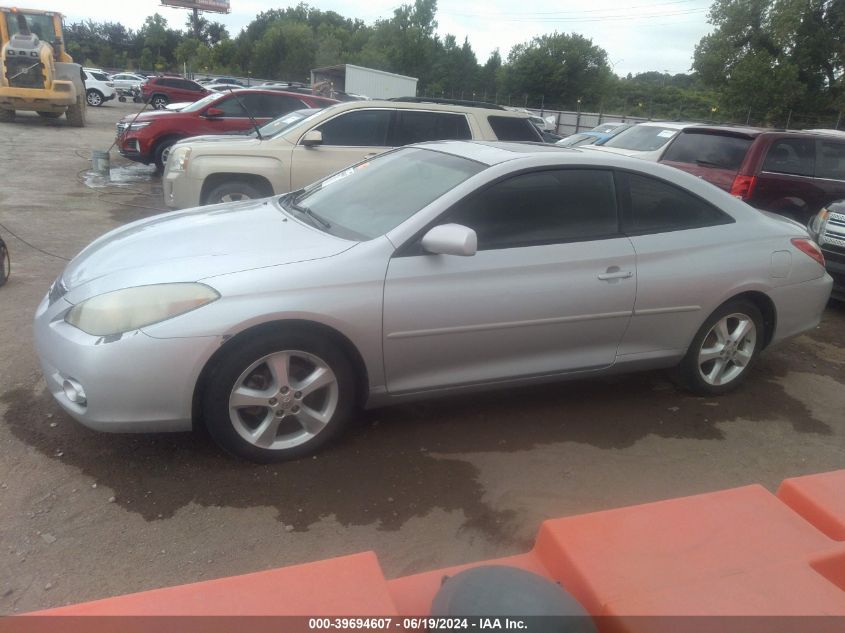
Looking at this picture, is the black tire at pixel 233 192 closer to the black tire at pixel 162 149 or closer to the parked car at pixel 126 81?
the black tire at pixel 162 149

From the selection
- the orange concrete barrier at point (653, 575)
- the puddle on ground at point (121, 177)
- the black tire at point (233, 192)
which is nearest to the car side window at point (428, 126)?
the black tire at point (233, 192)

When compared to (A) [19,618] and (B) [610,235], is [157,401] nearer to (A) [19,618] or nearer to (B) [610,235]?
(A) [19,618]

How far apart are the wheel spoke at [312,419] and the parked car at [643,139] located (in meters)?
7.25

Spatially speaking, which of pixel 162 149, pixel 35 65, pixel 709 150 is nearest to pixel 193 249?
pixel 709 150

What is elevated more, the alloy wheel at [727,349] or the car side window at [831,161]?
the car side window at [831,161]

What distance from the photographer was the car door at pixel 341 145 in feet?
24.7

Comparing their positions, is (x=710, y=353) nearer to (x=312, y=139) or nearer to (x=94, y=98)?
(x=312, y=139)

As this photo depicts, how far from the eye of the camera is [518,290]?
3.60 metres

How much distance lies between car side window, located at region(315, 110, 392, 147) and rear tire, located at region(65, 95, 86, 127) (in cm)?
1652

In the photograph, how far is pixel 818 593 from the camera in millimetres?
1401

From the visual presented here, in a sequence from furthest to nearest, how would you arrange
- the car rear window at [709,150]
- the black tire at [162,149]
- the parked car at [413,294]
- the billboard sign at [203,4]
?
the billboard sign at [203,4], the black tire at [162,149], the car rear window at [709,150], the parked car at [413,294]

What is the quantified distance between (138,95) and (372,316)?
41.0 meters

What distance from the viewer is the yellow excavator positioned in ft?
63.6

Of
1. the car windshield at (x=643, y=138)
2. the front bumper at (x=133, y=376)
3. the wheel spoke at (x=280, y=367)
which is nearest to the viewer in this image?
the front bumper at (x=133, y=376)
